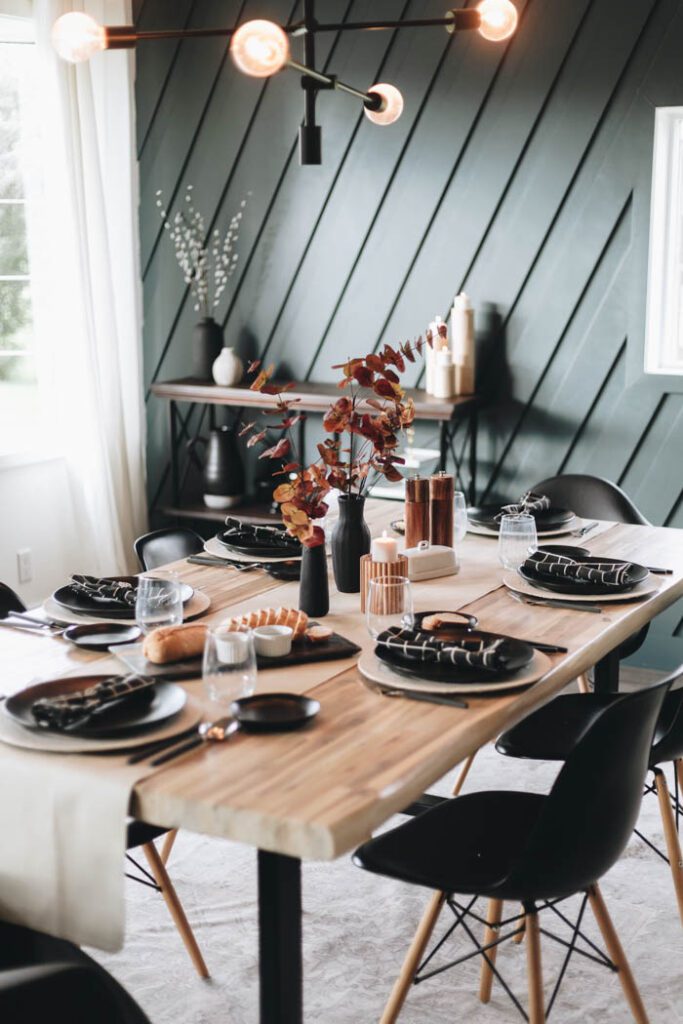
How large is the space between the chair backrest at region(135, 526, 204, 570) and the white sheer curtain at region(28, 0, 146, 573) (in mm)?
1632

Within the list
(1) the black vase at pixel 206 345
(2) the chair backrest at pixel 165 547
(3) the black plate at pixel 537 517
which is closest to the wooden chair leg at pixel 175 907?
(2) the chair backrest at pixel 165 547

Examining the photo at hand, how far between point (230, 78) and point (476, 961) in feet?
11.5

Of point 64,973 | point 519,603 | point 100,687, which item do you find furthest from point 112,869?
point 519,603

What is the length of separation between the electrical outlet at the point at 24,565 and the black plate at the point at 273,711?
114 inches

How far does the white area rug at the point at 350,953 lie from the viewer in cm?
240

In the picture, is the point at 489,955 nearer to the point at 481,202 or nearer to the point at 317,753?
the point at 317,753

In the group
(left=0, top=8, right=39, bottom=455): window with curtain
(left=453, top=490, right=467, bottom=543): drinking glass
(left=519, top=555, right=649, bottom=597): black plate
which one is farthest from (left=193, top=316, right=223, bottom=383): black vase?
(left=519, top=555, right=649, bottom=597): black plate

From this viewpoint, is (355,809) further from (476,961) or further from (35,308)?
(35,308)

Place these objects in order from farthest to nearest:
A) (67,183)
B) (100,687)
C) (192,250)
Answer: (192,250) < (67,183) < (100,687)

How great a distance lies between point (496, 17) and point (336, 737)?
5.33 ft

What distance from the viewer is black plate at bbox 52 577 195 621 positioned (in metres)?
2.40

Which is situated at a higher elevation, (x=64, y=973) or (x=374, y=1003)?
(x=64, y=973)

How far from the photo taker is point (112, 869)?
162 cm

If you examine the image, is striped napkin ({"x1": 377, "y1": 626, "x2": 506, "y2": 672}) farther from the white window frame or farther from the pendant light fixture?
the white window frame
